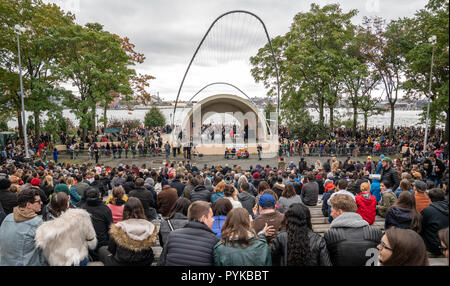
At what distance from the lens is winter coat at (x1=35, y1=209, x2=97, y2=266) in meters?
3.44

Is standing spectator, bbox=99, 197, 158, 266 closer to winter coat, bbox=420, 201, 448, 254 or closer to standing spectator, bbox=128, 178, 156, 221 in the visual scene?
standing spectator, bbox=128, 178, 156, 221

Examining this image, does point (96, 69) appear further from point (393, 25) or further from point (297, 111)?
point (393, 25)

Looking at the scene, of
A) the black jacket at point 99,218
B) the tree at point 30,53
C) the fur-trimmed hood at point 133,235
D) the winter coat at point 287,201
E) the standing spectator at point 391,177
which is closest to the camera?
the fur-trimmed hood at point 133,235

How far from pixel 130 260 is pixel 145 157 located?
2325 cm

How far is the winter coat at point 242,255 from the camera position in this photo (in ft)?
10.0

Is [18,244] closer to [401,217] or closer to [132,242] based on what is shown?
[132,242]

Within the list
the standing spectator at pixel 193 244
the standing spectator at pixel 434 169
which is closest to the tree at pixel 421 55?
the standing spectator at pixel 434 169

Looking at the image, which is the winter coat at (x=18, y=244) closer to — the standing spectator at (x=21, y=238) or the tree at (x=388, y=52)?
the standing spectator at (x=21, y=238)

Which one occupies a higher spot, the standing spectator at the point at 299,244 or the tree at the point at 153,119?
the tree at the point at 153,119

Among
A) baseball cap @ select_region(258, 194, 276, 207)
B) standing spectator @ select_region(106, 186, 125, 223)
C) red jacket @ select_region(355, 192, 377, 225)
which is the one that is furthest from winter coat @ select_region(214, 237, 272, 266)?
red jacket @ select_region(355, 192, 377, 225)

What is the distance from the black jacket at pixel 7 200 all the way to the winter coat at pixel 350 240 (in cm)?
629

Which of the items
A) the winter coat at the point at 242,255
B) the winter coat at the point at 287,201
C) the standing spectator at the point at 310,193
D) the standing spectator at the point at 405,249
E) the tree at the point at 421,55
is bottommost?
the standing spectator at the point at 310,193

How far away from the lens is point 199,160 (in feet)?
83.6

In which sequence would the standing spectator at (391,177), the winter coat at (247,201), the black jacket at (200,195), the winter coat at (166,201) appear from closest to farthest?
the winter coat at (247,201) < the black jacket at (200,195) < the winter coat at (166,201) < the standing spectator at (391,177)
